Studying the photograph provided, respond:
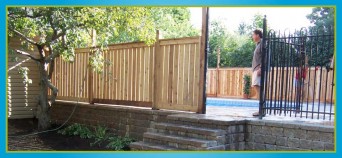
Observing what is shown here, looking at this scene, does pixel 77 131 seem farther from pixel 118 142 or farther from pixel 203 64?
pixel 203 64

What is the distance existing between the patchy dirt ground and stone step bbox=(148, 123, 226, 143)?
157 centimetres

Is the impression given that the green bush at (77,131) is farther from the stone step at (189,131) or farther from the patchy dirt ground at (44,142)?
the stone step at (189,131)

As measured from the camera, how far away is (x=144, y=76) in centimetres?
778

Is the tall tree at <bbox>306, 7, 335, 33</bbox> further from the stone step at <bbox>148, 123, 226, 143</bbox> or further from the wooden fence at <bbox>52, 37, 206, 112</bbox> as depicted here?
the stone step at <bbox>148, 123, 226, 143</bbox>

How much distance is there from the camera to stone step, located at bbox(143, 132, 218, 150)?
523cm

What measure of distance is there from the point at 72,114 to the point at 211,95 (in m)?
8.00

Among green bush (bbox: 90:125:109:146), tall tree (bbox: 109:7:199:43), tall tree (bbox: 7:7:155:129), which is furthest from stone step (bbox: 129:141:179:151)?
tall tree (bbox: 109:7:199:43)

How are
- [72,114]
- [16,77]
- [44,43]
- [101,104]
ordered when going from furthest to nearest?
[16,77], [72,114], [101,104], [44,43]

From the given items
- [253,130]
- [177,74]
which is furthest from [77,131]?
[253,130]

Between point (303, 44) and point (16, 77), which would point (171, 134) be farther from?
point (16, 77)

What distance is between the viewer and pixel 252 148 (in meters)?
5.63

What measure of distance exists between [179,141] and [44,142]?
3.39 m

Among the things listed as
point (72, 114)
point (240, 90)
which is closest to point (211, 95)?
point (240, 90)

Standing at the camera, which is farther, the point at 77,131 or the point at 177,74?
the point at 77,131
